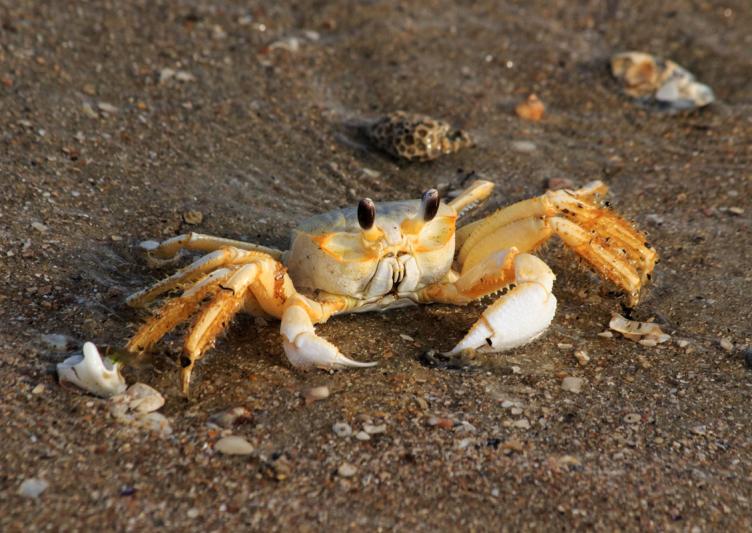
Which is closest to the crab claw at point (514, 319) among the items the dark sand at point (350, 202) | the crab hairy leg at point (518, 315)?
Answer: the crab hairy leg at point (518, 315)

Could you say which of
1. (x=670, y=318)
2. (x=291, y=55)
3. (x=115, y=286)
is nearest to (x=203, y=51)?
(x=291, y=55)

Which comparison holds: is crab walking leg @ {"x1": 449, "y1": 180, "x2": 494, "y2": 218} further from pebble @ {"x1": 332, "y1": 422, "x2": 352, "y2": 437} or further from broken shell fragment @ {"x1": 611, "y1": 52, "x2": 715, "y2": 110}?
broken shell fragment @ {"x1": 611, "y1": 52, "x2": 715, "y2": 110}

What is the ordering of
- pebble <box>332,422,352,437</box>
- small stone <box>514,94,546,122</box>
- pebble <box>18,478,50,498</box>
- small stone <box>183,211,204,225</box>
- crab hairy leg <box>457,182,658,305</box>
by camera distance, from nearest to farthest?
1. pebble <box>18,478,50,498</box>
2. pebble <box>332,422,352,437</box>
3. crab hairy leg <box>457,182,658,305</box>
4. small stone <box>183,211,204,225</box>
5. small stone <box>514,94,546,122</box>

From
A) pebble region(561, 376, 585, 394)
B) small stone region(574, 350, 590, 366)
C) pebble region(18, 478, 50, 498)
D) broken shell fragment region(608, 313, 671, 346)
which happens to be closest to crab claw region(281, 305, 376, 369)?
pebble region(561, 376, 585, 394)

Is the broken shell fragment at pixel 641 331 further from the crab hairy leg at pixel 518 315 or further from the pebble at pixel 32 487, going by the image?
the pebble at pixel 32 487

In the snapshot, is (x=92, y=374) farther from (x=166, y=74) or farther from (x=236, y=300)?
(x=166, y=74)

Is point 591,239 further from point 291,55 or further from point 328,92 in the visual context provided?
point 291,55
